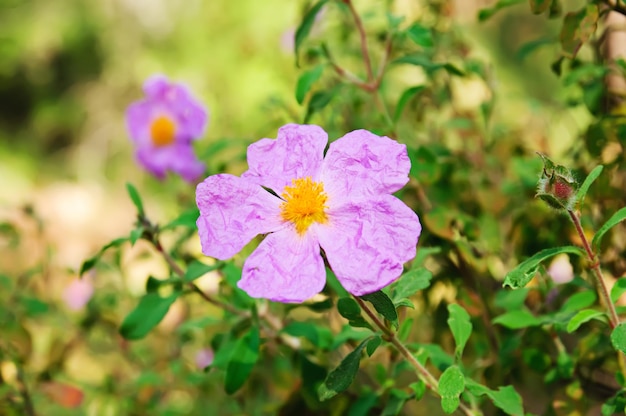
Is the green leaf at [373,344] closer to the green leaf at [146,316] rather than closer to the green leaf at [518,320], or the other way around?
the green leaf at [518,320]

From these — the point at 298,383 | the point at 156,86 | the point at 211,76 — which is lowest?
the point at 211,76

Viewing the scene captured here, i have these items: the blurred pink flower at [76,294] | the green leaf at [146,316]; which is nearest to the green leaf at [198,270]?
the green leaf at [146,316]

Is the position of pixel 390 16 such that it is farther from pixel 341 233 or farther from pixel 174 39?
pixel 174 39

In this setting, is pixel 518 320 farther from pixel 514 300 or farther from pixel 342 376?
pixel 342 376

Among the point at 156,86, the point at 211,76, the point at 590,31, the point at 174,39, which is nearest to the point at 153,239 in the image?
the point at 590,31

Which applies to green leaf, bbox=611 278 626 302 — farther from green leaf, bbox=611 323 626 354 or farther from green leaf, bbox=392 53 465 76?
green leaf, bbox=392 53 465 76

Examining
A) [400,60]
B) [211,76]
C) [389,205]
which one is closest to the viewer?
[389,205]
